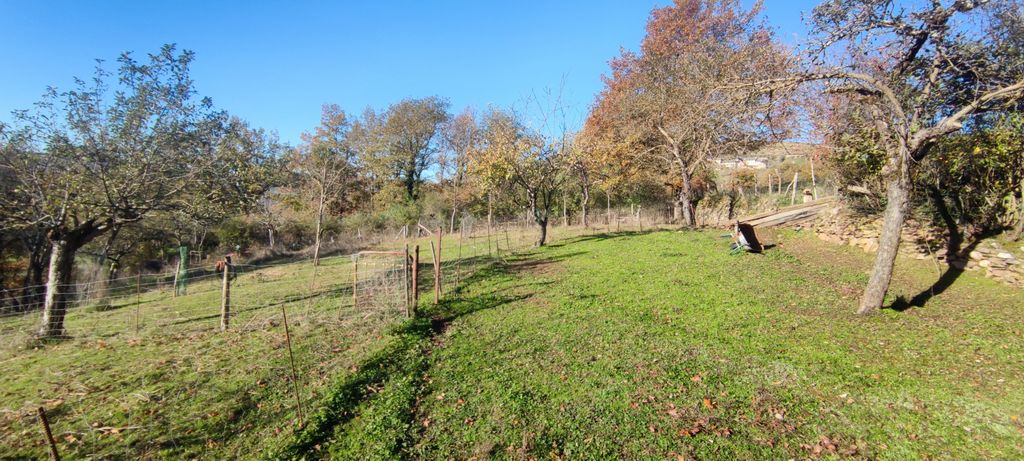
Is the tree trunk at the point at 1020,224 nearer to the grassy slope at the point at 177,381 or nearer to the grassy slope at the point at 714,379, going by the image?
the grassy slope at the point at 714,379

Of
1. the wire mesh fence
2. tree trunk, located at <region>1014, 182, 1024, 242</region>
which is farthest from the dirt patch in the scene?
tree trunk, located at <region>1014, 182, 1024, 242</region>

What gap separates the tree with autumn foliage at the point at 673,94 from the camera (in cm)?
1834

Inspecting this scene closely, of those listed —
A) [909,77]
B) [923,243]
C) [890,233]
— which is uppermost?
[909,77]

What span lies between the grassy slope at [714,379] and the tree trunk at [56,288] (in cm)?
763

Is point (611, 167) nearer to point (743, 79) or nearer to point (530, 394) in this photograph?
point (743, 79)

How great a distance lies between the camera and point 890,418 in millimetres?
4293

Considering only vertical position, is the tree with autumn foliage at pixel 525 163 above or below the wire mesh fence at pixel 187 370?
above

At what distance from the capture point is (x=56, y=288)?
818 centimetres

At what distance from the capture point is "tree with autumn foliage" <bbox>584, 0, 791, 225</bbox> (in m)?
18.3

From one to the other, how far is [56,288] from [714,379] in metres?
12.2

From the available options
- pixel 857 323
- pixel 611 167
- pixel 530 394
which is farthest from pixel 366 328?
pixel 611 167

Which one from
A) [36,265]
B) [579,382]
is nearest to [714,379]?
[579,382]

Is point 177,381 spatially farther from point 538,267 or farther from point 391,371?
point 538,267

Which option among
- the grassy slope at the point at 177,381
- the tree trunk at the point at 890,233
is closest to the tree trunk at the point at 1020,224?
the tree trunk at the point at 890,233
